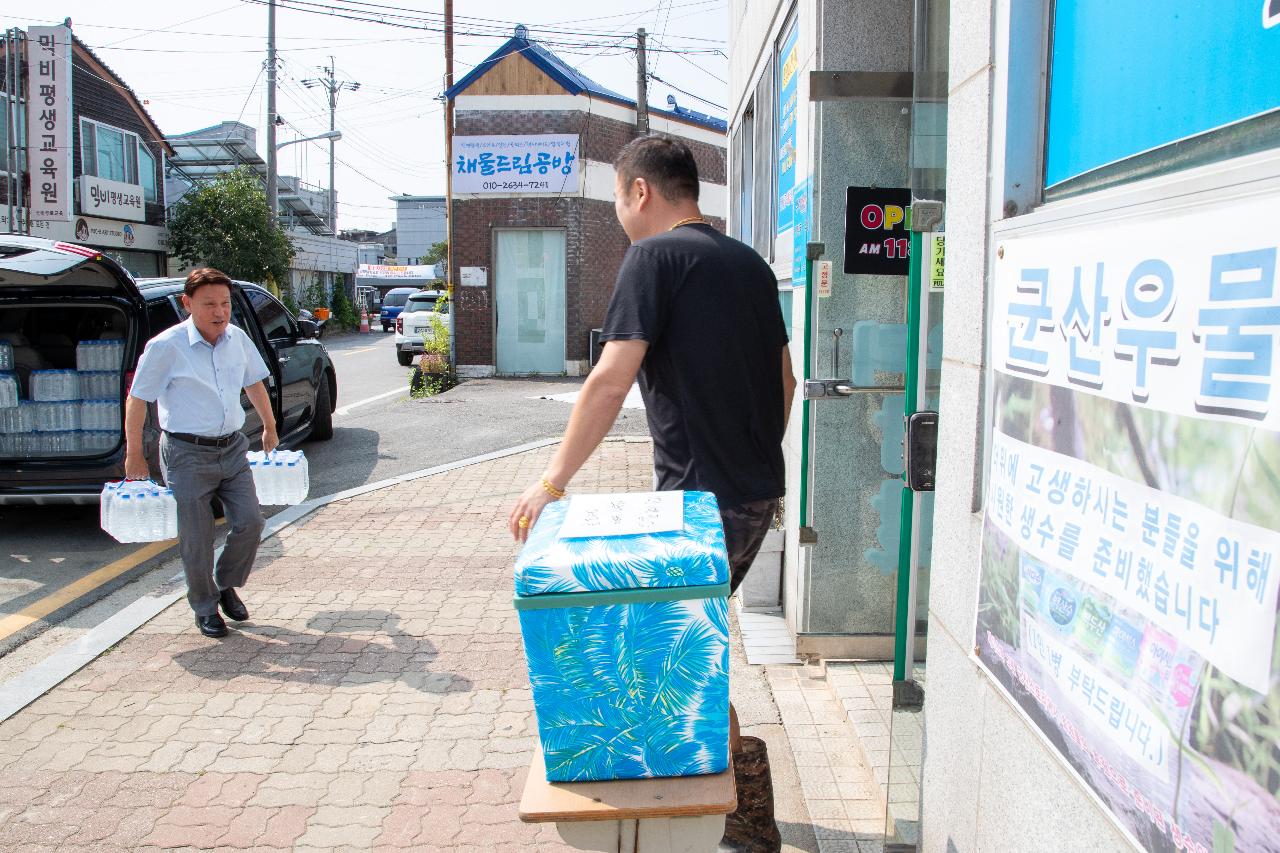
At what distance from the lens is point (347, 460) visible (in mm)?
10172

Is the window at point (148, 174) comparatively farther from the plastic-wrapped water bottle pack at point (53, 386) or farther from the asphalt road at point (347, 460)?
the plastic-wrapped water bottle pack at point (53, 386)

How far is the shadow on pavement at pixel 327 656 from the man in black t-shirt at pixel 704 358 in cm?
219

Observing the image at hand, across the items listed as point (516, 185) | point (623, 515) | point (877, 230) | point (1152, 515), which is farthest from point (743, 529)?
point (516, 185)

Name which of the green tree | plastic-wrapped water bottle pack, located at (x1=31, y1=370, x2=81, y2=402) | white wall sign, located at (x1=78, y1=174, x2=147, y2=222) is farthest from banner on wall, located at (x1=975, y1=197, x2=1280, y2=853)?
the green tree

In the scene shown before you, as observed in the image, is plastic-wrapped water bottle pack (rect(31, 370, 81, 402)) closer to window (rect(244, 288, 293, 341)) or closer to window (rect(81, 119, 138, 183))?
window (rect(244, 288, 293, 341))

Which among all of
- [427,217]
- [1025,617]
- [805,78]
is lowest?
[1025,617]

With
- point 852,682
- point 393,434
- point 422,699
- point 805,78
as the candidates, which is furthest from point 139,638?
point 393,434

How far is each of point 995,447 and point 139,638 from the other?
4709 millimetres

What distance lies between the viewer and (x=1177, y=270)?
1.41 m

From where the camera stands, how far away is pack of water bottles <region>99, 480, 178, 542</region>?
538cm

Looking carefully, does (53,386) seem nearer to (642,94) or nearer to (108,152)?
(642,94)

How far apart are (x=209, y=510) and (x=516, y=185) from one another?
14803mm

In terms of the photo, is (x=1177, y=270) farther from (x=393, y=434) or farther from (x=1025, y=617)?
(x=393, y=434)

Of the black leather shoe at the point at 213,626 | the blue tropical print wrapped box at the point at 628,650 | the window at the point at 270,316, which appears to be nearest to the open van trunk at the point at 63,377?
the window at the point at 270,316
